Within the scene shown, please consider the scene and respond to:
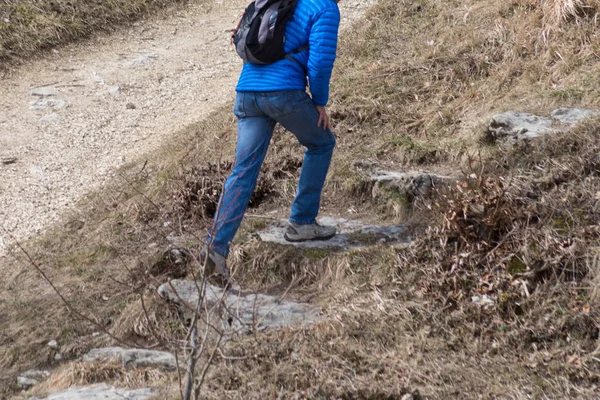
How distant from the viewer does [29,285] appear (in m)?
5.61

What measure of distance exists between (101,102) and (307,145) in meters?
5.11

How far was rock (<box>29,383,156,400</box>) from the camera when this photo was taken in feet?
12.0

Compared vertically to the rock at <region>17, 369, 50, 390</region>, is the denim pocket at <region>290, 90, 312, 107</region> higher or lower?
higher

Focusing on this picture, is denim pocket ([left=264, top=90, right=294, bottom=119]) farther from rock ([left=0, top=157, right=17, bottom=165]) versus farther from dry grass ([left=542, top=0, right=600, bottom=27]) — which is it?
rock ([left=0, top=157, right=17, bottom=165])

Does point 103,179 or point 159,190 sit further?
point 103,179

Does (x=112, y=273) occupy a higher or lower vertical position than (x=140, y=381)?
lower

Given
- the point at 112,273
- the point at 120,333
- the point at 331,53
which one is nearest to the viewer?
the point at 331,53

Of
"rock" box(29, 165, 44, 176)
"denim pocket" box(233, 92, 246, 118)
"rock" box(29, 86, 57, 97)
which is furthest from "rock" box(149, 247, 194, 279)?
"rock" box(29, 86, 57, 97)

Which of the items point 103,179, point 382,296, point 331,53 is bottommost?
point 103,179

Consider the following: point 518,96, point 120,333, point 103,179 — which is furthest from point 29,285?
point 518,96

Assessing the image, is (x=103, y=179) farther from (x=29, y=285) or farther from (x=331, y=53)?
(x=331, y=53)

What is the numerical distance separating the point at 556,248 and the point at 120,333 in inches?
112

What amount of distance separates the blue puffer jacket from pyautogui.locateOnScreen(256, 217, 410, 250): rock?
1174mm

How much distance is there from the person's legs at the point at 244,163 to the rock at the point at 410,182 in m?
1.47
